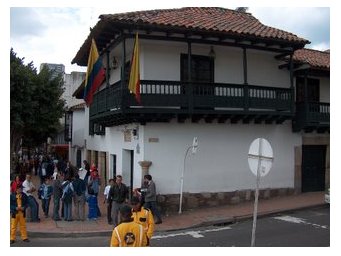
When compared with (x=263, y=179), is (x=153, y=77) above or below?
above

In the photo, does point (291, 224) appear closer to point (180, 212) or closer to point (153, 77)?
point (180, 212)

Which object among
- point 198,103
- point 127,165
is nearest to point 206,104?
point 198,103

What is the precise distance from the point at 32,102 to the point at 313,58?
13.6 metres

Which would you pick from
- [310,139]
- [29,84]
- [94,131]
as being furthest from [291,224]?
[29,84]

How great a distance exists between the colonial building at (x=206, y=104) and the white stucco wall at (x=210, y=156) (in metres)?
0.04

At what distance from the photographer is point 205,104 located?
47.6 feet

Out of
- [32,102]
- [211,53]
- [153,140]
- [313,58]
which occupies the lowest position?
[153,140]

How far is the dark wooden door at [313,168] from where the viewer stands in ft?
59.4

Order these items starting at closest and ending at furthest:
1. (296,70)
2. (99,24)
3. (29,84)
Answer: (99,24)
(296,70)
(29,84)

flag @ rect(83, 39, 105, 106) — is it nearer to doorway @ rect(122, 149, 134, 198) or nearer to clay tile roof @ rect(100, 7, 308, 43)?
clay tile roof @ rect(100, 7, 308, 43)

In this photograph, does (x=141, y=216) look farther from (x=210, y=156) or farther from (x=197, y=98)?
(x=210, y=156)

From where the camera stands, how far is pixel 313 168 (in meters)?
18.4

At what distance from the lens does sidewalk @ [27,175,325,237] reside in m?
11.9

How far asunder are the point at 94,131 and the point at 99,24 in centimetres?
917
